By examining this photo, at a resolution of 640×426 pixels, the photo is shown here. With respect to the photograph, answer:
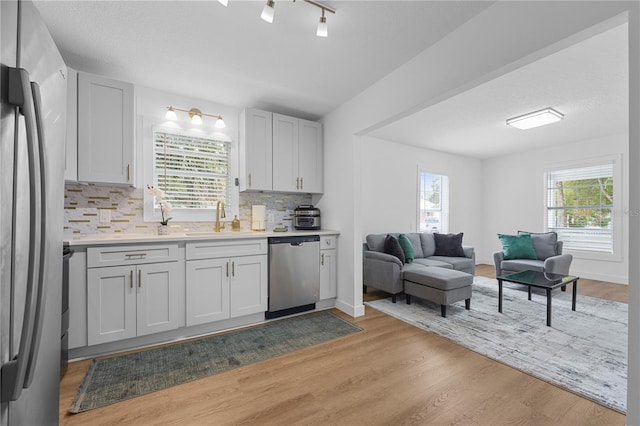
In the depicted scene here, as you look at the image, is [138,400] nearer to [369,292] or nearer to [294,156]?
[294,156]

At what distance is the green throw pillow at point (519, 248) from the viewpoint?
4.52 m

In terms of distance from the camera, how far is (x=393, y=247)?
3.92m

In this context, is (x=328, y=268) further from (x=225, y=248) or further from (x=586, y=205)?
(x=586, y=205)

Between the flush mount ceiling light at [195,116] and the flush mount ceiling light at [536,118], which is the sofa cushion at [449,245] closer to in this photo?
the flush mount ceiling light at [536,118]

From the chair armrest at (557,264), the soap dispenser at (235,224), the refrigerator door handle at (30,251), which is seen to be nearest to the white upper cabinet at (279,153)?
the soap dispenser at (235,224)

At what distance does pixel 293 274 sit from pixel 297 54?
2181 millimetres

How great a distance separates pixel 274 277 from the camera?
2.99 m

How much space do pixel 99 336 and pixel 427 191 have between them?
558 cm

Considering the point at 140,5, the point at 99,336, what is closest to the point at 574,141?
the point at 140,5

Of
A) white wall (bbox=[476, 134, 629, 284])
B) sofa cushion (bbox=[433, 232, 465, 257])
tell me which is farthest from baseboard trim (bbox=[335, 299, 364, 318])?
white wall (bbox=[476, 134, 629, 284])

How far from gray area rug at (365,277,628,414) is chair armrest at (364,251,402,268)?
1.83 ft

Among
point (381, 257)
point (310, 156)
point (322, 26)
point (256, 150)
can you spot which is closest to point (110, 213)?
point (256, 150)

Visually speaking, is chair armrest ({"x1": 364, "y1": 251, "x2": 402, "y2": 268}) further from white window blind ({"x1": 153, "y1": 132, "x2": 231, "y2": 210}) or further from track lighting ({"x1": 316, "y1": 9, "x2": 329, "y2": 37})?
track lighting ({"x1": 316, "y1": 9, "x2": 329, "y2": 37})

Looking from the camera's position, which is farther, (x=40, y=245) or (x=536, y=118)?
(x=536, y=118)
